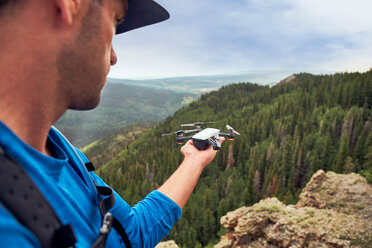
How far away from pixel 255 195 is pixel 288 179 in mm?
11381

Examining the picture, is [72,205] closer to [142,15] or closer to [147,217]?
[147,217]

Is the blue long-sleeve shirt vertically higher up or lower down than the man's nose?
lower down

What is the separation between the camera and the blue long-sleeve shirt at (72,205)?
3.17 ft

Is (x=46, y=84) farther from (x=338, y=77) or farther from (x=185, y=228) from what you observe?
(x=338, y=77)

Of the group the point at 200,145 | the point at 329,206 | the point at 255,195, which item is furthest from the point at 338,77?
the point at 200,145

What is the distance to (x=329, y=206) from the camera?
18.7 m

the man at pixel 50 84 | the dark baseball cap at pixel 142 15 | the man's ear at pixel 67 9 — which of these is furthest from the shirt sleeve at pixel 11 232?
the dark baseball cap at pixel 142 15

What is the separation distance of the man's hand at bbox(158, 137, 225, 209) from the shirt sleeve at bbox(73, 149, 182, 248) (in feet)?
0.29

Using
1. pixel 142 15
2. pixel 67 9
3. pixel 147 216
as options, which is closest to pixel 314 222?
pixel 147 216

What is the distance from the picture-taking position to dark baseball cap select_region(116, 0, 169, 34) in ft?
6.50

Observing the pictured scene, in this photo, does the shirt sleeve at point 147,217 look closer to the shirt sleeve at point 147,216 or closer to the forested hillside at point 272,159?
the shirt sleeve at point 147,216

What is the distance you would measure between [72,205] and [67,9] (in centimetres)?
126

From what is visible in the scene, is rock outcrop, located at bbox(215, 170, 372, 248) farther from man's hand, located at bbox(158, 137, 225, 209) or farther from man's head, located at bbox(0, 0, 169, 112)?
man's head, located at bbox(0, 0, 169, 112)

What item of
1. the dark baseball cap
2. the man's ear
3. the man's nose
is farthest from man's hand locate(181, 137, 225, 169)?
the man's ear
